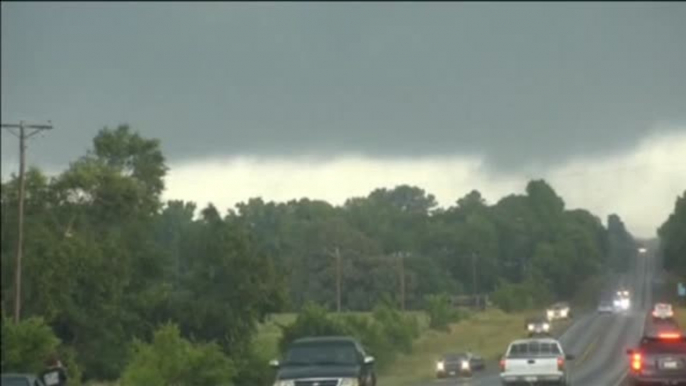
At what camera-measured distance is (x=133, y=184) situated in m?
98.2

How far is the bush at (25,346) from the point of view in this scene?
187 ft

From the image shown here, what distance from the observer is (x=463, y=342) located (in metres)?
92.1

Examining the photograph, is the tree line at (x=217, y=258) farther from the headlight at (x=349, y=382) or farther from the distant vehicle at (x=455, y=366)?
the headlight at (x=349, y=382)

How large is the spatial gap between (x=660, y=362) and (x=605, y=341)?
5348 centimetres

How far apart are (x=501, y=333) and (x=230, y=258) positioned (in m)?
18.6

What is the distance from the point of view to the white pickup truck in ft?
142

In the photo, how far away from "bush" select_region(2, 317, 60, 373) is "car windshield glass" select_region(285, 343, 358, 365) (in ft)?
86.0

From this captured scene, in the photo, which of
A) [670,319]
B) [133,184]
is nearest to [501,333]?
[670,319]

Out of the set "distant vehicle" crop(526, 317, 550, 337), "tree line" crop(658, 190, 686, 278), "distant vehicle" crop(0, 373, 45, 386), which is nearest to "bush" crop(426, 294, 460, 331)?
"distant vehicle" crop(526, 317, 550, 337)

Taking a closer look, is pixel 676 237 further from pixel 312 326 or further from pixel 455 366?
pixel 312 326

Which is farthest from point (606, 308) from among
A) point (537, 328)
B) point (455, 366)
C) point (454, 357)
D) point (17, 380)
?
point (17, 380)

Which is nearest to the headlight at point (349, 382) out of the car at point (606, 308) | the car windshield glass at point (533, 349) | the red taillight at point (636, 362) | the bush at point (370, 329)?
the red taillight at point (636, 362)

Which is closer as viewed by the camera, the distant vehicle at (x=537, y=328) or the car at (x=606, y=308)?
the distant vehicle at (x=537, y=328)

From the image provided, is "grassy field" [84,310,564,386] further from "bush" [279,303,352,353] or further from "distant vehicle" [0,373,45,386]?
"distant vehicle" [0,373,45,386]
